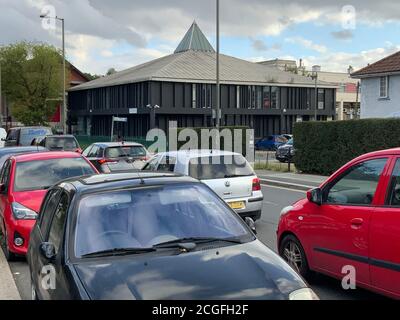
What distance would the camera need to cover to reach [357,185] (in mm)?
5941

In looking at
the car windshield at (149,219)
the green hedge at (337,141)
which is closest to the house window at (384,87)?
the green hedge at (337,141)

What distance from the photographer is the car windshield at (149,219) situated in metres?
4.20

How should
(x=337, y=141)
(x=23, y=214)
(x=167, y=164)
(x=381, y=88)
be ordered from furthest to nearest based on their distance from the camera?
(x=381, y=88)
(x=337, y=141)
(x=167, y=164)
(x=23, y=214)

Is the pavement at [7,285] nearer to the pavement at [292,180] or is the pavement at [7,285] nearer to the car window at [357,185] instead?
the car window at [357,185]

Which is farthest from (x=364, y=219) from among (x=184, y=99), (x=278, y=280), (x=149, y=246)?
(x=184, y=99)

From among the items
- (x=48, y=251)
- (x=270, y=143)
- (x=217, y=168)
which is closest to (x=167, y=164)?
(x=217, y=168)

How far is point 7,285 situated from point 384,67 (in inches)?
1203

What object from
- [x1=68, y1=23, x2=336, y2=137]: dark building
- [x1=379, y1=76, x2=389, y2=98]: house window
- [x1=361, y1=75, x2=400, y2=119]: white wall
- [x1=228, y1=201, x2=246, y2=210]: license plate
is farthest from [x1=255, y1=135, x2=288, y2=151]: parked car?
[x1=228, y1=201, x2=246, y2=210]: license plate

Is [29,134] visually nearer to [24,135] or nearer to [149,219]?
[24,135]

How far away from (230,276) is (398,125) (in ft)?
50.4

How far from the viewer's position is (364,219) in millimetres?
5441

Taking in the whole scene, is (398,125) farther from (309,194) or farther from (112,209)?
(112,209)

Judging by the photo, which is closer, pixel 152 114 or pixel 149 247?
pixel 149 247

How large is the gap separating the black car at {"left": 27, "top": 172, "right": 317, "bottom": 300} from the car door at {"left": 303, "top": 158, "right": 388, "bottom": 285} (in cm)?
143
